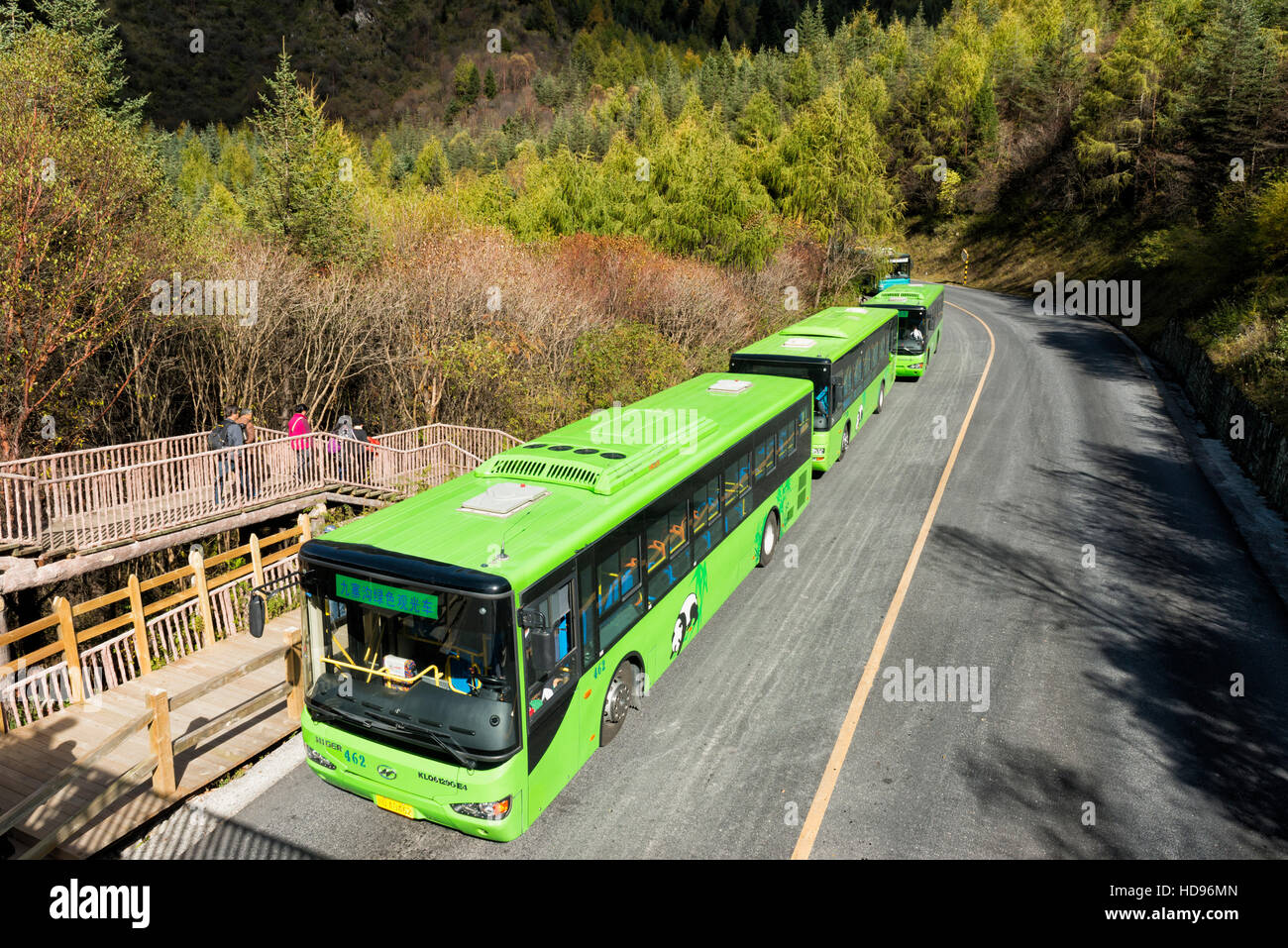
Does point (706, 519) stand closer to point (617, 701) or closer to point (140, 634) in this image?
point (617, 701)

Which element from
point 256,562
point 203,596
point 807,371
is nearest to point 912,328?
point 807,371

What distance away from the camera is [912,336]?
91.6 feet

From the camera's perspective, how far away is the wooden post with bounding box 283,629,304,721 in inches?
373

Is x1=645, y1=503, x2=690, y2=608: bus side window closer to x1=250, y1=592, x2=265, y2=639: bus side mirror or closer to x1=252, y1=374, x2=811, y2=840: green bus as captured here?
x1=252, y1=374, x2=811, y2=840: green bus

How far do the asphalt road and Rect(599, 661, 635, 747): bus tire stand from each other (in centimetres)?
36

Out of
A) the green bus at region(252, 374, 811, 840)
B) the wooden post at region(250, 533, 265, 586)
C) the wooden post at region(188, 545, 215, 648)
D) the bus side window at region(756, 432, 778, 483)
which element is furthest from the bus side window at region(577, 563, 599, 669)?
the wooden post at region(250, 533, 265, 586)

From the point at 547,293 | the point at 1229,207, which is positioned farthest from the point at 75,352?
the point at 1229,207

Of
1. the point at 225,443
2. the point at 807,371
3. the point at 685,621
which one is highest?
the point at 807,371

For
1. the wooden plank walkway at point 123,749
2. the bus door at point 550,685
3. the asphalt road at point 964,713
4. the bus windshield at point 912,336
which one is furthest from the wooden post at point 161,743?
the bus windshield at point 912,336

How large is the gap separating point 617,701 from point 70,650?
708 centimetres

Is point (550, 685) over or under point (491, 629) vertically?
under

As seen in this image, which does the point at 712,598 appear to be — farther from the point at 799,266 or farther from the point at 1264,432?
the point at 799,266
